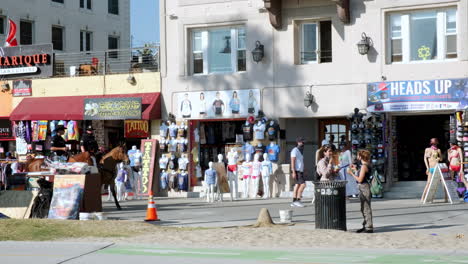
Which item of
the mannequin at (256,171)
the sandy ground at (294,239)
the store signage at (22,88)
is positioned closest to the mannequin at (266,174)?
the mannequin at (256,171)

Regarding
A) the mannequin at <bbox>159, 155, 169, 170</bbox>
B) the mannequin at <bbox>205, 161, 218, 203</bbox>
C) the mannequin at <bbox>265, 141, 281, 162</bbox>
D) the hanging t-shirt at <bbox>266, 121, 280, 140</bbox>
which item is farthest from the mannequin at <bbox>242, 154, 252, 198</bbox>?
the mannequin at <bbox>159, 155, 169, 170</bbox>

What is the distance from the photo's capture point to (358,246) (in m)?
13.9

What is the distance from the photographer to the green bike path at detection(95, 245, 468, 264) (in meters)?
12.3

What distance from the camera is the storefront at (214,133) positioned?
96.9 ft

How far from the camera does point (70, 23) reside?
51156 millimetres

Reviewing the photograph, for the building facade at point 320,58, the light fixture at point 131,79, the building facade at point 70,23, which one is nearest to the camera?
the building facade at point 320,58

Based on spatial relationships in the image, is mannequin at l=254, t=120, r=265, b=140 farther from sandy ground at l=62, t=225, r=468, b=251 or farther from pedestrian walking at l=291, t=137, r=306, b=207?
sandy ground at l=62, t=225, r=468, b=251

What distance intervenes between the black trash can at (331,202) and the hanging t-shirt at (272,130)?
13081 millimetres

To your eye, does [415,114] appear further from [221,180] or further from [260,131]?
[221,180]

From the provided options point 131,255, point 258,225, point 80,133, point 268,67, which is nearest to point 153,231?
point 258,225

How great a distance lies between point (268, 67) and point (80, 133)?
8386 mm

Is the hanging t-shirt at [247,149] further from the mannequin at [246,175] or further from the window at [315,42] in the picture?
the window at [315,42]

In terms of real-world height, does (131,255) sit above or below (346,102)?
below

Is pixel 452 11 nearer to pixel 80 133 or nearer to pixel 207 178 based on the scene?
pixel 207 178
